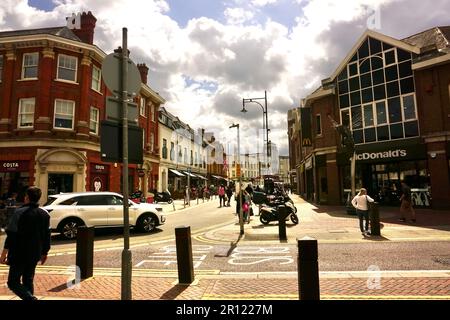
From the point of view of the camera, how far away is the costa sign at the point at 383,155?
19.7 m

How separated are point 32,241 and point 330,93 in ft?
74.1

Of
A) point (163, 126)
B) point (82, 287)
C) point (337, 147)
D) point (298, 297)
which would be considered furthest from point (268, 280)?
point (163, 126)

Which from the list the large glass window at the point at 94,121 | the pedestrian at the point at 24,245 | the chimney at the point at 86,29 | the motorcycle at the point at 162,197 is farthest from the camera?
the motorcycle at the point at 162,197

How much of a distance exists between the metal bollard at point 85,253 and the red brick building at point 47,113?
15804 millimetres

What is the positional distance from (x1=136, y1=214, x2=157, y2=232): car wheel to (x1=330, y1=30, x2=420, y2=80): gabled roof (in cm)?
1764

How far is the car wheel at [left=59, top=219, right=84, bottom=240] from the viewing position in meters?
11.4

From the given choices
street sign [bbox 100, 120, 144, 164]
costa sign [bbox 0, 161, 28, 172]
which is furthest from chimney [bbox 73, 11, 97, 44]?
street sign [bbox 100, 120, 144, 164]

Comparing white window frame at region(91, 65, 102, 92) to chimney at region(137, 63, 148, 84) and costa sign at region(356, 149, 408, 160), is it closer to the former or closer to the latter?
chimney at region(137, 63, 148, 84)

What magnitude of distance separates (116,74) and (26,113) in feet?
67.1

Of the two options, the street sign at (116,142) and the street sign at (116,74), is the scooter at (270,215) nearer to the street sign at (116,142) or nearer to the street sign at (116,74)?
the street sign at (116,142)

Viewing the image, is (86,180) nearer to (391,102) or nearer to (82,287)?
(82,287)

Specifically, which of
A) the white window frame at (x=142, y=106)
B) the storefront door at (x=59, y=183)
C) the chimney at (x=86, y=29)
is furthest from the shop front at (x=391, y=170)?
the chimney at (x=86, y=29)

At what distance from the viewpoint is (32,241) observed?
448cm

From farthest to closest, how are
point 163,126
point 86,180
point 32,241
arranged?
point 163,126 → point 86,180 → point 32,241
